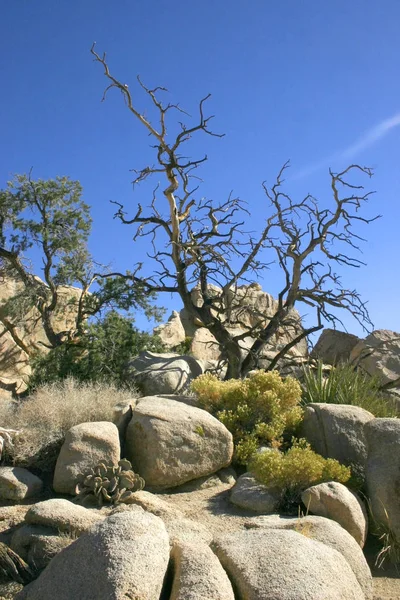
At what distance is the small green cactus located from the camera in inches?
319

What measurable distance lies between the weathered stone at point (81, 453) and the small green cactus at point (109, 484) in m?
0.12

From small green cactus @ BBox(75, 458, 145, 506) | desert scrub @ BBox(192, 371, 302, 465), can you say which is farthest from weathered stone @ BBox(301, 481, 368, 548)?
small green cactus @ BBox(75, 458, 145, 506)

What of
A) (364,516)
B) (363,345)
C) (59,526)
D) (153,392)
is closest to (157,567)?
(59,526)

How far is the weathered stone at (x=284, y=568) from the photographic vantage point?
5613 millimetres

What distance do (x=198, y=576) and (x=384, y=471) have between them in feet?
13.7

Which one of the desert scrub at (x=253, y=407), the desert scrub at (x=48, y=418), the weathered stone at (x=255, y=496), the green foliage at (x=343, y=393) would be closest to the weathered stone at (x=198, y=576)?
the weathered stone at (x=255, y=496)

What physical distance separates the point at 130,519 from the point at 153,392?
721 cm

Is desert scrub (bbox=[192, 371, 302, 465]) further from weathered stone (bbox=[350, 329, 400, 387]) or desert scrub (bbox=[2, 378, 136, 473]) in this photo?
weathered stone (bbox=[350, 329, 400, 387])

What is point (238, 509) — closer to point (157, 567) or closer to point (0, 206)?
point (157, 567)

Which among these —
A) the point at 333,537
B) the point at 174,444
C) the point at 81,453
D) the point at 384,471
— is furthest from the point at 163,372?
the point at 333,537

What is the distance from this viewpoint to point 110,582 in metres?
5.21

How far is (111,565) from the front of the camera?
535 centimetres

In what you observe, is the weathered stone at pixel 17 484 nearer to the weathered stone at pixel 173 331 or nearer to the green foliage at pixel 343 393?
the green foliage at pixel 343 393

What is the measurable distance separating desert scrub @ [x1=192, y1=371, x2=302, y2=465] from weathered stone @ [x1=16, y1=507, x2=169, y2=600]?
14.2ft
